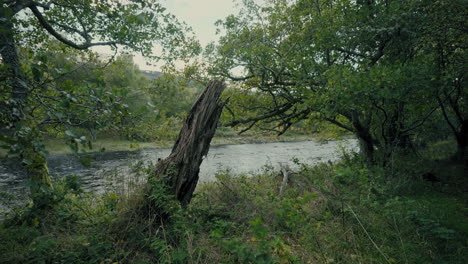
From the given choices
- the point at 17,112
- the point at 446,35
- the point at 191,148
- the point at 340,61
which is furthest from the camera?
the point at 340,61

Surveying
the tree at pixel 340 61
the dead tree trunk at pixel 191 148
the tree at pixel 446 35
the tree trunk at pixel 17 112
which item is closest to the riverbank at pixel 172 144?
the tree at pixel 340 61

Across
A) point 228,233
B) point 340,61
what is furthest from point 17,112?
point 340,61

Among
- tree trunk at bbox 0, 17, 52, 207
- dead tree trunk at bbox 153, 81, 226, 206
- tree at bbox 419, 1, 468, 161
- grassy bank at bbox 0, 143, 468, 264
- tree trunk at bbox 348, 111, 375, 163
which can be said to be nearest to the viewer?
tree trunk at bbox 0, 17, 52, 207

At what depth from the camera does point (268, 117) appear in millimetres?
9969

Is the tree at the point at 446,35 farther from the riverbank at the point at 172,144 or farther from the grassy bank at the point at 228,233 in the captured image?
the riverbank at the point at 172,144

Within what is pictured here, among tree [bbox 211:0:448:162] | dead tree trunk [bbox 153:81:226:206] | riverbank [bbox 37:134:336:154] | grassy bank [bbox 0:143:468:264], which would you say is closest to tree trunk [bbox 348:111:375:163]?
tree [bbox 211:0:448:162]

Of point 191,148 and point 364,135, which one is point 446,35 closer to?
point 364,135

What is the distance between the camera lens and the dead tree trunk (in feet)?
15.4

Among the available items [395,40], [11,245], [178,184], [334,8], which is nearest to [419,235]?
[178,184]

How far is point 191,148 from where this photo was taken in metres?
4.80

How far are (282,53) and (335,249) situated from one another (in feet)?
21.9

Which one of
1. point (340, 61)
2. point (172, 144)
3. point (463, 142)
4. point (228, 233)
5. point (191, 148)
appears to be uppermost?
point (340, 61)

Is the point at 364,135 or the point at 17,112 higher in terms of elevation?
the point at 17,112

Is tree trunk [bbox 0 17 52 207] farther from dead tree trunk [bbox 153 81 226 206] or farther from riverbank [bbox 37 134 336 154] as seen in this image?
riverbank [bbox 37 134 336 154]
